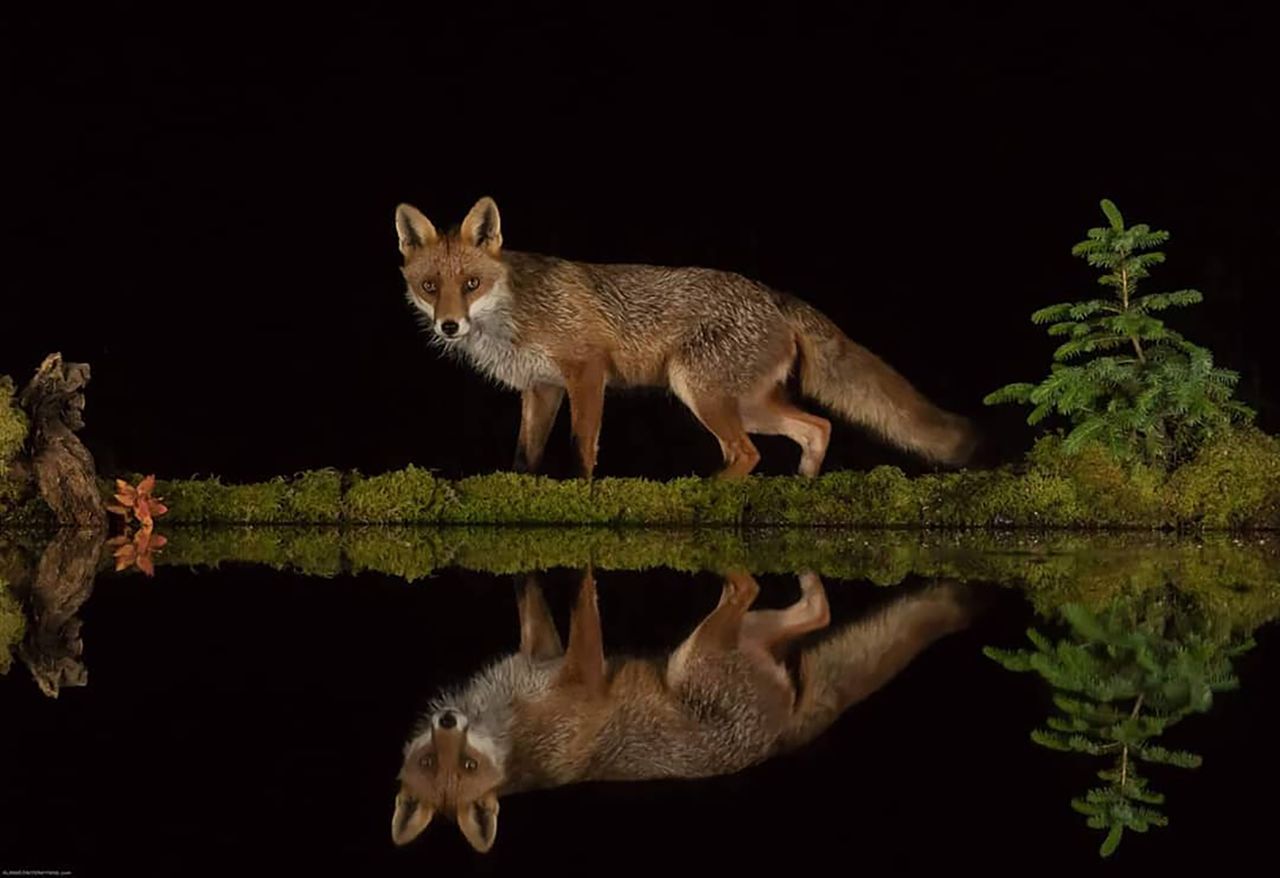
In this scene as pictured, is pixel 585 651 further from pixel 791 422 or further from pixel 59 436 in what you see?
pixel 59 436

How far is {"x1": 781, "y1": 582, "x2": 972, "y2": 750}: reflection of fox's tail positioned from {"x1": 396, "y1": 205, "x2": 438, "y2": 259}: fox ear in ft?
10.3

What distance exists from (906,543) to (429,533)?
211 centimetres

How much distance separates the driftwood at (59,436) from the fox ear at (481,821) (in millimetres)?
5083

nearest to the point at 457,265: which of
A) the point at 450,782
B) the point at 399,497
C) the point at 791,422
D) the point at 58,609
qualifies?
the point at 399,497

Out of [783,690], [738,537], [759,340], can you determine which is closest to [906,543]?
[738,537]

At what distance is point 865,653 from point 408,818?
159 cm

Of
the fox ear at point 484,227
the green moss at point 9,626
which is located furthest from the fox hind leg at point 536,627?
the fox ear at point 484,227

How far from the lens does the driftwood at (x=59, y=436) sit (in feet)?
23.8

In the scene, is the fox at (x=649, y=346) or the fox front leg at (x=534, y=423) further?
the fox front leg at (x=534, y=423)

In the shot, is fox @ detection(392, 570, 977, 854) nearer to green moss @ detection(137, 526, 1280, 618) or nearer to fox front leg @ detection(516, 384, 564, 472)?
green moss @ detection(137, 526, 1280, 618)

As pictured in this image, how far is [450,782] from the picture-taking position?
286 centimetres

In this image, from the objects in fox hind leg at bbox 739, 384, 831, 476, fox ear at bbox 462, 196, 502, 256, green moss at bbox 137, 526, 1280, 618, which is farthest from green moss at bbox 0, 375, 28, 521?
fox hind leg at bbox 739, 384, 831, 476

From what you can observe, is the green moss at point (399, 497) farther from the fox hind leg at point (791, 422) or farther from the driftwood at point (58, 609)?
the fox hind leg at point (791, 422)

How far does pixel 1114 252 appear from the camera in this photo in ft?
23.5
